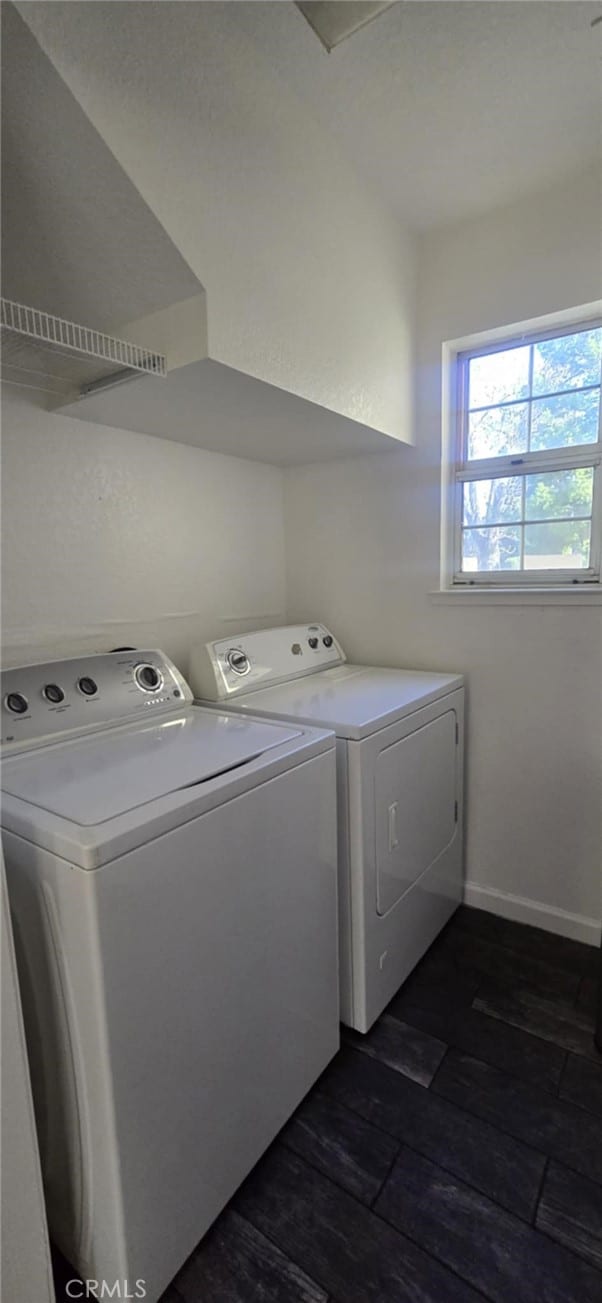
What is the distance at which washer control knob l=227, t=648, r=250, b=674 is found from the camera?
1.77 metres

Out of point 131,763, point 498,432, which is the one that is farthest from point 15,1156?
point 498,432

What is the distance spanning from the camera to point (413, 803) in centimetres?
163

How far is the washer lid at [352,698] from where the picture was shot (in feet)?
4.63

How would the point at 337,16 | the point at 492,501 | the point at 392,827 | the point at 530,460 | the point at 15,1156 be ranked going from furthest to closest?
the point at 492,501 < the point at 530,460 < the point at 392,827 < the point at 337,16 < the point at 15,1156

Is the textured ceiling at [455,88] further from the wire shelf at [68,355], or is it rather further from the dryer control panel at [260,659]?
the dryer control panel at [260,659]

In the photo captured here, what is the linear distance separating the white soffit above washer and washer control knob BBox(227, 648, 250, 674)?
1.42 m

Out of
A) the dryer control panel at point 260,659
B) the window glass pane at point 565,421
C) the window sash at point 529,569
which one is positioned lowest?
the dryer control panel at point 260,659

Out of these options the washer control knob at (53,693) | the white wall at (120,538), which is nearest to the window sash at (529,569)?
the white wall at (120,538)

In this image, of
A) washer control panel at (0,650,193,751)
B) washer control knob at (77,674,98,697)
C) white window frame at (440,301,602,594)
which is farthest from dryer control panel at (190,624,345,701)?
white window frame at (440,301,602,594)

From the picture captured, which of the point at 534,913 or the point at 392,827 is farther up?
the point at 392,827

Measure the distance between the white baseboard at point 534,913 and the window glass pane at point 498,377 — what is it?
6.02 feet

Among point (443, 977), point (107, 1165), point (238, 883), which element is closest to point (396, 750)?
point (238, 883)

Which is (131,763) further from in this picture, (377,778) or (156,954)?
(377,778)

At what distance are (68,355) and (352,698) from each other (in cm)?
116
